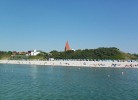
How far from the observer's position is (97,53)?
381 feet

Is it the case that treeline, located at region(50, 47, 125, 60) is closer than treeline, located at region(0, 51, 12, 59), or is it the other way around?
treeline, located at region(50, 47, 125, 60)

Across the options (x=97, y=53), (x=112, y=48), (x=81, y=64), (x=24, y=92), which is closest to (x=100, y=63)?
(x=81, y=64)

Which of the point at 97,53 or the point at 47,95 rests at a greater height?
the point at 97,53

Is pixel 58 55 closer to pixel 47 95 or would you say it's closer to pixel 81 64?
pixel 81 64

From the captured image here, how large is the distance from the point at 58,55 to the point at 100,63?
3629cm

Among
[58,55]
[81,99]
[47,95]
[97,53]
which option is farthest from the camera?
[58,55]

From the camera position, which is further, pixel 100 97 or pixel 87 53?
pixel 87 53

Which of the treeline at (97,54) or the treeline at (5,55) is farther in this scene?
the treeline at (5,55)

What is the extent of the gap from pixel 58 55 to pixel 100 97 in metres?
99.3

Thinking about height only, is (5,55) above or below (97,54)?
above

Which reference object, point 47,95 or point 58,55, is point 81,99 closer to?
point 47,95

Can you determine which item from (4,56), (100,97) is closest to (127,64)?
(100,97)

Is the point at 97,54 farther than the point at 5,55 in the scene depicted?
No

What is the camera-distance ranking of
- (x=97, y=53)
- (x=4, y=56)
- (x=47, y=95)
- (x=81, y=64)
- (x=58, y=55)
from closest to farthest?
(x=47, y=95) → (x=81, y=64) → (x=97, y=53) → (x=58, y=55) → (x=4, y=56)
